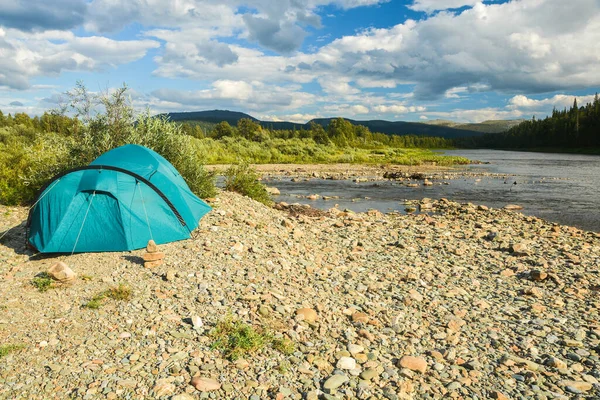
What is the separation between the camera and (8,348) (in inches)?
210

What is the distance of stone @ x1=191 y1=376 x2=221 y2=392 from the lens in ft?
15.6

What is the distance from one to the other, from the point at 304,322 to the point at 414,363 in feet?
5.97


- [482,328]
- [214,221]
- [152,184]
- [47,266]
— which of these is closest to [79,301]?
[47,266]

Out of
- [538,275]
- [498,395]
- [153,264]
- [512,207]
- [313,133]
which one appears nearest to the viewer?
[498,395]

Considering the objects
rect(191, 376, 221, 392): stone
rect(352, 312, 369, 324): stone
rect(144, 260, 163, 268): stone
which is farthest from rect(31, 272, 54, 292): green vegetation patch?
rect(352, 312, 369, 324): stone

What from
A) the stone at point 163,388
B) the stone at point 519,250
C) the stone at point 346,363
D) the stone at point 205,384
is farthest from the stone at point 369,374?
the stone at point 519,250

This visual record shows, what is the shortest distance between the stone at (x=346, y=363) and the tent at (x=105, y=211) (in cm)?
563

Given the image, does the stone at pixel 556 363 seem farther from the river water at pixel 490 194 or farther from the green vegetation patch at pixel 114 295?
the river water at pixel 490 194

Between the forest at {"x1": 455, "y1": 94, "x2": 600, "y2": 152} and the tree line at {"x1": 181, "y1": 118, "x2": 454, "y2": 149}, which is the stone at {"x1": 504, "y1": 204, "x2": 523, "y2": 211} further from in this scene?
the forest at {"x1": 455, "y1": 94, "x2": 600, "y2": 152}

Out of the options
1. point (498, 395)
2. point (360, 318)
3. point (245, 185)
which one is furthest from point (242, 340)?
point (245, 185)

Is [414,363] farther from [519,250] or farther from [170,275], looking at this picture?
[519,250]

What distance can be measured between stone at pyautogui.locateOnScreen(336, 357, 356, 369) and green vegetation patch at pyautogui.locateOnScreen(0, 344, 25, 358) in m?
4.33

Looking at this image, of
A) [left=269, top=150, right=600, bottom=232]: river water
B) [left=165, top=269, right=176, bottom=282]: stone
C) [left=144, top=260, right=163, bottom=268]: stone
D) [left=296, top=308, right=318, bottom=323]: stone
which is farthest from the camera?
[left=269, top=150, right=600, bottom=232]: river water

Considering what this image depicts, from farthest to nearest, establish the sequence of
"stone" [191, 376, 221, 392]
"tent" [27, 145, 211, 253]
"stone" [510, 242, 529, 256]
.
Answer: "stone" [510, 242, 529, 256], "tent" [27, 145, 211, 253], "stone" [191, 376, 221, 392]
